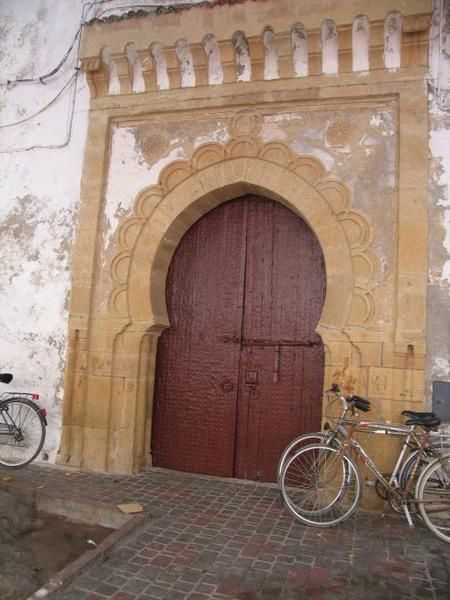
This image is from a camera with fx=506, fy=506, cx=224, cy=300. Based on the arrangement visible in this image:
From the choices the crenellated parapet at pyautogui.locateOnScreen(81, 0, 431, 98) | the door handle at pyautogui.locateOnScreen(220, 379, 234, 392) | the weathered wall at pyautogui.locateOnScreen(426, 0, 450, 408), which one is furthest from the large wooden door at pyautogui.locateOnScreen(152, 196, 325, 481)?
the crenellated parapet at pyautogui.locateOnScreen(81, 0, 431, 98)

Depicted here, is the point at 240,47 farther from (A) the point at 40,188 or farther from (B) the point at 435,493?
(B) the point at 435,493

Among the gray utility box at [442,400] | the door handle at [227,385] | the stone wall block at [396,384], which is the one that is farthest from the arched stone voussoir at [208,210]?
the gray utility box at [442,400]

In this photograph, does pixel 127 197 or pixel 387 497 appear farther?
pixel 127 197

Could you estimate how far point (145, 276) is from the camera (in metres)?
5.75

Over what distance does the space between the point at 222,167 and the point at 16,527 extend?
404 cm

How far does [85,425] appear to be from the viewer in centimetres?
570

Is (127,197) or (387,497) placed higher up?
(127,197)

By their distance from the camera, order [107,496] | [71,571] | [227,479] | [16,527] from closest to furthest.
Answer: [71,571] < [16,527] < [107,496] < [227,479]

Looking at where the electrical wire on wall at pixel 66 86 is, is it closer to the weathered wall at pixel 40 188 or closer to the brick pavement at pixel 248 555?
the weathered wall at pixel 40 188

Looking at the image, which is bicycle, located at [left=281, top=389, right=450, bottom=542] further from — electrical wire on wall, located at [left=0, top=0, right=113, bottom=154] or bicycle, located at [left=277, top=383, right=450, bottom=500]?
electrical wire on wall, located at [left=0, top=0, right=113, bottom=154]

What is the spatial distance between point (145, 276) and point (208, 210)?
3.64 feet

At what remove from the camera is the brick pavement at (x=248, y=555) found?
10.4 feet

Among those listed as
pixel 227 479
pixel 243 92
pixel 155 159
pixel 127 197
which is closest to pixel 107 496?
pixel 227 479

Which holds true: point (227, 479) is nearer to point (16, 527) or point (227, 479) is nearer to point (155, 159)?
point (16, 527)
